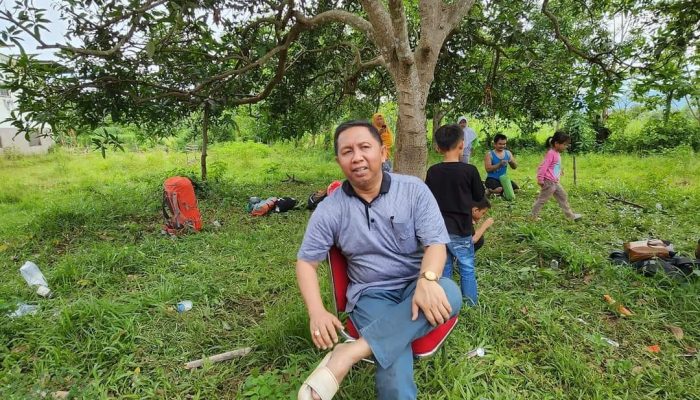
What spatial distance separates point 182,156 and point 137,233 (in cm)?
1011

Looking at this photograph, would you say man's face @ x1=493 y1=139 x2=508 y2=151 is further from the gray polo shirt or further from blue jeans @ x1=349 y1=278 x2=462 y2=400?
blue jeans @ x1=349 y1=278 x2=462 y2=400

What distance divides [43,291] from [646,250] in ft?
18.1

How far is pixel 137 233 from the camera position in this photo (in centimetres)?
526

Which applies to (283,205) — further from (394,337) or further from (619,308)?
(394,337)

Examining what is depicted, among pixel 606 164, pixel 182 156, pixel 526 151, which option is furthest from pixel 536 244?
pixel 182 156

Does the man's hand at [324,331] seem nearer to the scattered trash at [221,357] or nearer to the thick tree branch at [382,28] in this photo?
the scattered trash at [221,357]

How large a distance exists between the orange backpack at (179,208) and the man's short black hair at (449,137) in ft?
12.3

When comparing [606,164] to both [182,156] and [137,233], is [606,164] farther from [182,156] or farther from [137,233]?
[182,156]

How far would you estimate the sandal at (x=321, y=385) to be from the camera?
155 cm

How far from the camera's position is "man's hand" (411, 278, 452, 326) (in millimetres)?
1720

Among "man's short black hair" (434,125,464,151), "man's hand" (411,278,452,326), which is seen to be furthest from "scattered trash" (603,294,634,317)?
"man's hand" (411,278,452,326)

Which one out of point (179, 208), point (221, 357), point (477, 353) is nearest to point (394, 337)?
point (477, 353)

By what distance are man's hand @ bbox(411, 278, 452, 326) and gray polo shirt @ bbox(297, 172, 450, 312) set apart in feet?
0.92

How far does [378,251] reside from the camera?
6.58 feet
